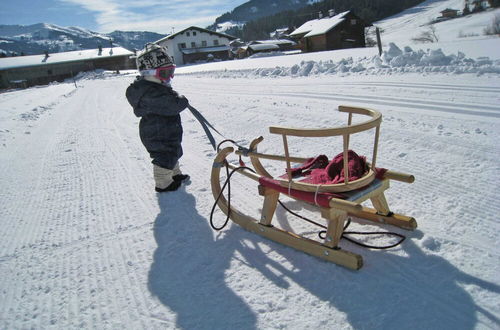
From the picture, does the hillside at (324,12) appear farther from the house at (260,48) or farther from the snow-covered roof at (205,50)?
the snow-covered roof at (205,50)

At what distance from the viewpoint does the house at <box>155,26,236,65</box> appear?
60.0 m

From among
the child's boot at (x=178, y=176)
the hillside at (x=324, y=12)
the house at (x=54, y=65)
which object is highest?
the hillside at (x=324, y=12)

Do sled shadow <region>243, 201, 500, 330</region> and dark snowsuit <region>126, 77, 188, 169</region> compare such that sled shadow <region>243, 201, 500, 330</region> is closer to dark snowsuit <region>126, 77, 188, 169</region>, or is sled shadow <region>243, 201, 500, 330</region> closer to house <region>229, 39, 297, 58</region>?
dark snowsuit <region>126, 77, 188, 169</region>

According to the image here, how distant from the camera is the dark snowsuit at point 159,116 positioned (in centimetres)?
413

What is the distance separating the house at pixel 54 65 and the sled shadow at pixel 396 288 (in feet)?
217

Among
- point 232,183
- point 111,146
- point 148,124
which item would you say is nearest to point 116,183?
point 148,124

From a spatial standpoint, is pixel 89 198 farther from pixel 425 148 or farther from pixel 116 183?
pixel 425 148

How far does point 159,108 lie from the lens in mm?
4160

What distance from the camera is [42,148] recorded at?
7.24 meters

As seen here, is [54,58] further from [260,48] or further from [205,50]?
[260,48]

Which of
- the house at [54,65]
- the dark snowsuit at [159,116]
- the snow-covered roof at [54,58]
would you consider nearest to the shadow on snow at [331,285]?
the dark snowsuit at [159,116]

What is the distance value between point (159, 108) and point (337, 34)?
41.9 m

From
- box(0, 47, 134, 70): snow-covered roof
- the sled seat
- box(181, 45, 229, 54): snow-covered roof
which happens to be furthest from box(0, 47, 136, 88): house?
the sled seat

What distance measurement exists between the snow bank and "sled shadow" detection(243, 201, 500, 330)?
746cm
